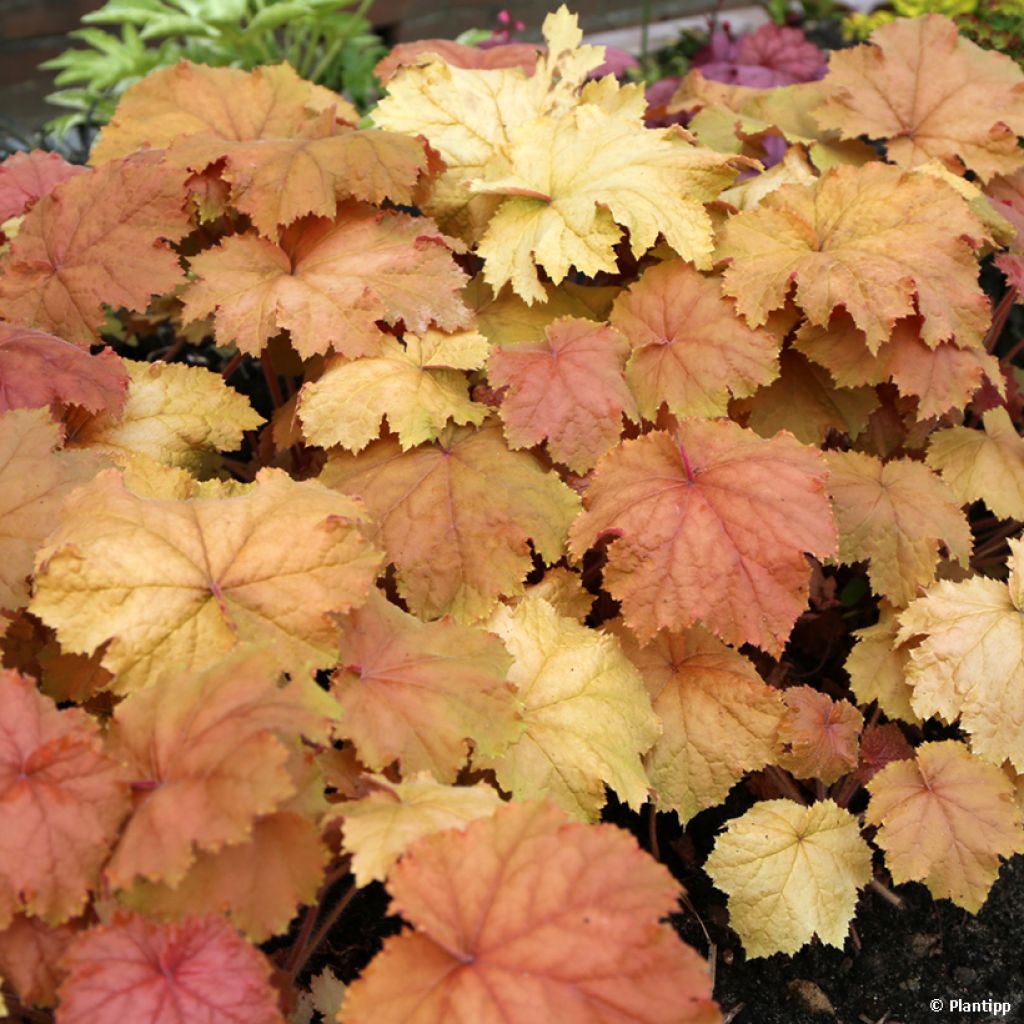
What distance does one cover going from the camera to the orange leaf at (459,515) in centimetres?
191

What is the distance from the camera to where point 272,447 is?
2.40 m

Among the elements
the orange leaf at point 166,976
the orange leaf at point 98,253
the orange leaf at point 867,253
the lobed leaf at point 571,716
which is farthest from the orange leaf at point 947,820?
the orange leaf at point 98,253

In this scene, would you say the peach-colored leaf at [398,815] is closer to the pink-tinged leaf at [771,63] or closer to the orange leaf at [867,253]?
the orange leaf at [867,253]

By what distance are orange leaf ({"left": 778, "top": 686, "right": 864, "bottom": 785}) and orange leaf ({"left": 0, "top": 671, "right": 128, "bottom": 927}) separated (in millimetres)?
1147

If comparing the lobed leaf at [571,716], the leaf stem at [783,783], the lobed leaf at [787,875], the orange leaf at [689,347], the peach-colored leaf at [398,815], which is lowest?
the leaf stem at [783,783]

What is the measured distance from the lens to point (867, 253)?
2.11 meters

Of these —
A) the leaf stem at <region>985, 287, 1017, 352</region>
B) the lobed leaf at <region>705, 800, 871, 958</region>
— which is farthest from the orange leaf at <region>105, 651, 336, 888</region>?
the leaf stem at <region>985, 287, 1017, 352</region>

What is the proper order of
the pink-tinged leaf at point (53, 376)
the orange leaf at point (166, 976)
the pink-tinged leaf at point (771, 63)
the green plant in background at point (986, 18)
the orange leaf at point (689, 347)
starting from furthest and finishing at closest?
the pink-tinged leaf at point (771, 63), the green plant in background at point (986, 18), the orange leaf at point (689, 347), the pink-tinged leaf at point (53, 376), the orange leaf at point (166, 976)

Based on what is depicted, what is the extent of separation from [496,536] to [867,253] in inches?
36.7

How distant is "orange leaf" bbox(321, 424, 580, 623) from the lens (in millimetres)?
1905

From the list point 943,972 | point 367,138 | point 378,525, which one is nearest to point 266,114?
point 367,138

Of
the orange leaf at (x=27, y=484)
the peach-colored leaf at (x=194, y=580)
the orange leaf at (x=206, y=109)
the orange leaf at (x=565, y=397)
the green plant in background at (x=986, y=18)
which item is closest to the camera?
the peach-colored leaf at (x=194, y=580)

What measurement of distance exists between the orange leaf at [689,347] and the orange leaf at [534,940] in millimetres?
1067

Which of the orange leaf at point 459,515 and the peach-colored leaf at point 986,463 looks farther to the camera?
the peach-colored leaf at point 986,463
